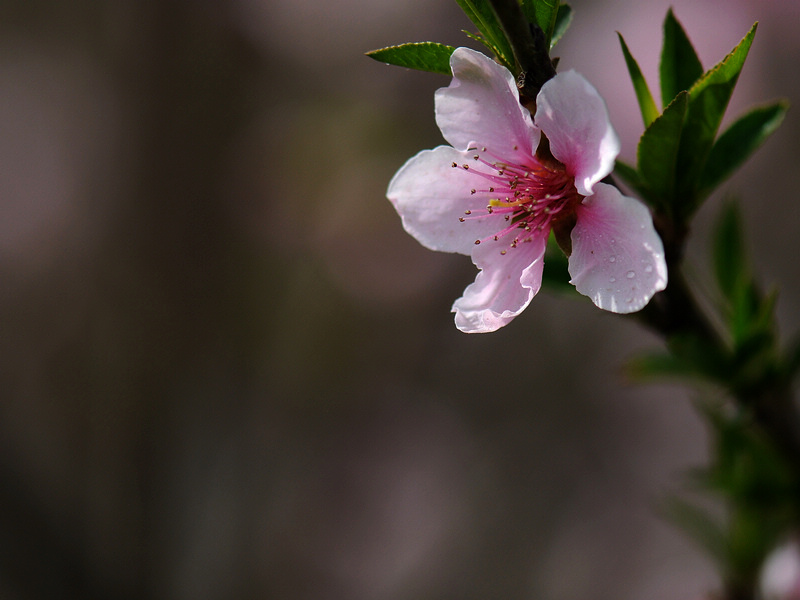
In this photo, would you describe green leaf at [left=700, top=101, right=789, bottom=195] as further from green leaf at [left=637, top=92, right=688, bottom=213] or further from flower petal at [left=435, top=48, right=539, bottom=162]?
flower petal at [left=435, top=48, right=539, bottom=162]

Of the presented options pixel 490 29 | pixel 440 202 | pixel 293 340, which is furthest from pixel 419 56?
pixel 293 340

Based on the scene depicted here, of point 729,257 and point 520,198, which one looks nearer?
point 520,198

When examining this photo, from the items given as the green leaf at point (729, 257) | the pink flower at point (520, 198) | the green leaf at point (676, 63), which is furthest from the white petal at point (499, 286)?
the green leaf at point (729, 257)

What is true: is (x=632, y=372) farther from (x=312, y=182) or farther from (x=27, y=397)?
(x=27, y=397)

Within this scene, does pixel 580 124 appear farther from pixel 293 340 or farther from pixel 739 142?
pixel 293 340

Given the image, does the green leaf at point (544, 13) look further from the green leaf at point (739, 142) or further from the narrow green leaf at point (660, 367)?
the narrow green leaf at point (660, 367)

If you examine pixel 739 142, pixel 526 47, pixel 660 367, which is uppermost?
pixel 526 47

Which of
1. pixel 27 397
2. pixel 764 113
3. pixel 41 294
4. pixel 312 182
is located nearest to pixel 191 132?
pixel 312 182
